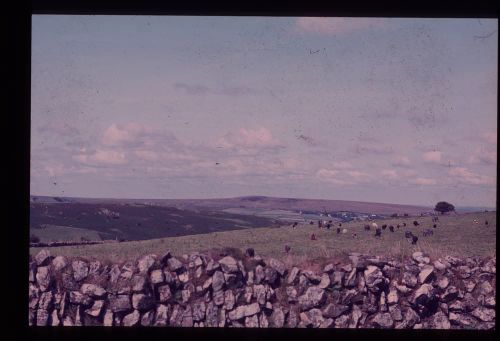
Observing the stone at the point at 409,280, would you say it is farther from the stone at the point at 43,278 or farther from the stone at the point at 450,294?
the stone at the point at 43,278

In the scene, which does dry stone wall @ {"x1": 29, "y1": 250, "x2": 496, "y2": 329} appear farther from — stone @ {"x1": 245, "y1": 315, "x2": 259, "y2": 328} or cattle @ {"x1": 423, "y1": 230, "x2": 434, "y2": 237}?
cattle @ {"x1": 423, "y1": 230, "x2": 434, "y2": 237}

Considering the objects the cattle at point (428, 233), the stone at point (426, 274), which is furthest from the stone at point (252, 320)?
the cattle at point (428, 233)

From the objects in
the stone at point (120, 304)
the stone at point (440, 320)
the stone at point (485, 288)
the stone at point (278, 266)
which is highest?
the stone at point (278, 266)

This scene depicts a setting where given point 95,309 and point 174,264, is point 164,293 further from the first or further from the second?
point 95,309

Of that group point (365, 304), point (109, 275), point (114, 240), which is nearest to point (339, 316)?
point (365, 304)

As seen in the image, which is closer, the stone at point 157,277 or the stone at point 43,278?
the stone at point 157,277

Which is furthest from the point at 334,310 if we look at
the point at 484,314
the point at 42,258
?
the point at 42,258

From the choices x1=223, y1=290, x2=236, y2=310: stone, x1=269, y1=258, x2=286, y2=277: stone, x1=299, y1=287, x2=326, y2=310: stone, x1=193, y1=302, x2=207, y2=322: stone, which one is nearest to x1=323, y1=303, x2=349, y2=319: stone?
x1=299, y1=287, x2=326, y2=310: stone
